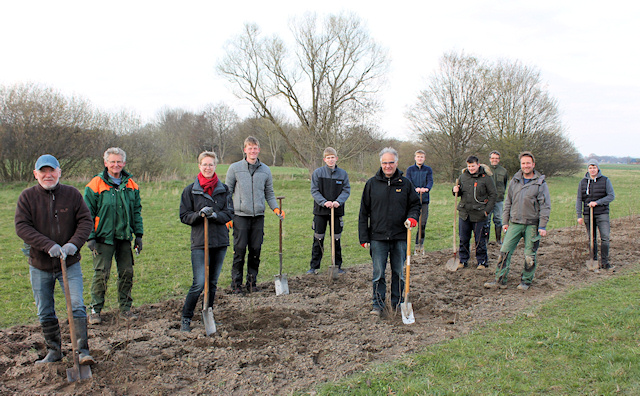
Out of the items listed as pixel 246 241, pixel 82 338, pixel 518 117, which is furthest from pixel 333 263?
pixel 518 117

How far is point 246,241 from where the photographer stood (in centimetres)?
641

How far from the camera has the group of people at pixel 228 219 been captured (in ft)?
13.0

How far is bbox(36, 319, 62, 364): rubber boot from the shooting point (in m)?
4.03

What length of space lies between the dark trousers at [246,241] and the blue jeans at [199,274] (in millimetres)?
1281

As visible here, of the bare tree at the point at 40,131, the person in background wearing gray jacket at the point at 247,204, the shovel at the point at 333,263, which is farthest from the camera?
the bare tree at the point at 40,131

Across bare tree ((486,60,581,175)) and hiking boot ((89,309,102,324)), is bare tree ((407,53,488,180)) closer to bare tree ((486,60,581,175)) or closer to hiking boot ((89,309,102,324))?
bare tree ((486,60,581,175))

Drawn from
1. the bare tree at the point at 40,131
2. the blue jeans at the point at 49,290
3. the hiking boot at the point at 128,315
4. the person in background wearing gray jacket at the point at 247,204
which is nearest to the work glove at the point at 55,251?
the blue jeans at the point at 49,290

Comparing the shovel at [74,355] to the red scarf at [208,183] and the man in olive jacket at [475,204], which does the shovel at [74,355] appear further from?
the man in olive jacket at [475,204]

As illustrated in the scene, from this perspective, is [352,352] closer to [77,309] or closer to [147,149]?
[77,309]

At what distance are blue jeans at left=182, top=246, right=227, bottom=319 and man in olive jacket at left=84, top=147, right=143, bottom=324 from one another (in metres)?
0.93

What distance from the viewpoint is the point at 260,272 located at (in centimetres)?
781

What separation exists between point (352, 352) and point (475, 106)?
31070mm

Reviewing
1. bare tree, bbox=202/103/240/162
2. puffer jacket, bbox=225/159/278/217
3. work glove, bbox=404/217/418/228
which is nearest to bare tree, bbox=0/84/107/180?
puffer jacket, bbox=225/159/278/217

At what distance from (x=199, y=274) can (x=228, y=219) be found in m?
0.71
